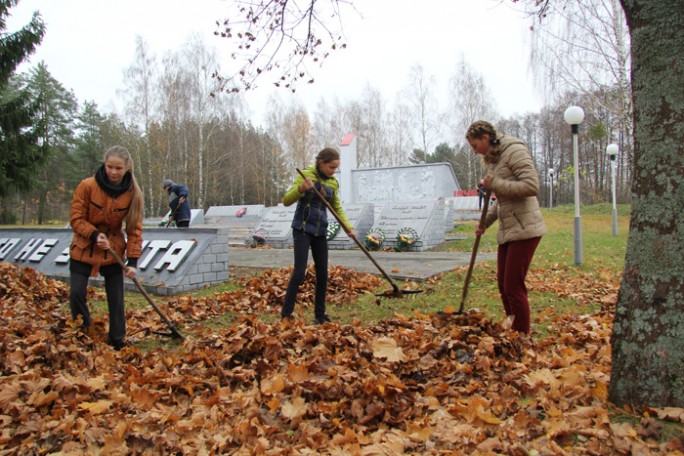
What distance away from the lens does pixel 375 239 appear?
12.1 m

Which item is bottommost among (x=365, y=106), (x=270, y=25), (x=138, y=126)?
(x=270, y=25)

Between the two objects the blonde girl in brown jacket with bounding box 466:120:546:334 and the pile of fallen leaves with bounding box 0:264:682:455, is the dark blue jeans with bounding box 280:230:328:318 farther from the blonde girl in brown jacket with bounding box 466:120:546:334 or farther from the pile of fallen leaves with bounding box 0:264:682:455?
the blonde girl in brown jacket with bounding box 466:120:546:334

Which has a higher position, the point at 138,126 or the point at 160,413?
the point at 138,126

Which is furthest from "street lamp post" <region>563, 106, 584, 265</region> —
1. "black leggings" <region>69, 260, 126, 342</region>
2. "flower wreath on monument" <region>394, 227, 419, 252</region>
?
"black leggings" <region>69, 260, 126, 342</region>

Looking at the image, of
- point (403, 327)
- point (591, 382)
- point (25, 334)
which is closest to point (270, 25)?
point (403, 327)

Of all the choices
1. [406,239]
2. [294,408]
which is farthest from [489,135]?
[406,239]

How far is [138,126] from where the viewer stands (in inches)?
1262

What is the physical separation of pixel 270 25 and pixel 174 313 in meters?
3.19

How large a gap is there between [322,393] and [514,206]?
5.97 ft

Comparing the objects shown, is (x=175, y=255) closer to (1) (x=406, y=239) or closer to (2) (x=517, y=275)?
(2) (x=517, y=275)

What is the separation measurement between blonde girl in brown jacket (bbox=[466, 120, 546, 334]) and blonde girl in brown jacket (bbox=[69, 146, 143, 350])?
268 centimetres

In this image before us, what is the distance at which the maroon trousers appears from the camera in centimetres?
336

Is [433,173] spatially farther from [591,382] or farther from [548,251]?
[591,382]

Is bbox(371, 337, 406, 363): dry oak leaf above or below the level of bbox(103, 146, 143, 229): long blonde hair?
A: below
